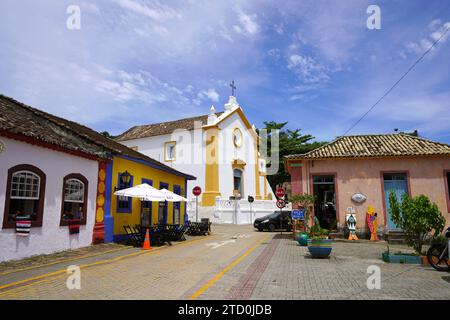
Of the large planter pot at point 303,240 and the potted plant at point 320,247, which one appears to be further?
the large planter pot at point 303,240

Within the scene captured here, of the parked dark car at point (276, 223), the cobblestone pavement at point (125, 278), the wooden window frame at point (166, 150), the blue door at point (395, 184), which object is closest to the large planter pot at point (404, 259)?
the cobblestone pavement at point (125, 278)

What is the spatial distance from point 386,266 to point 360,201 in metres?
6.97

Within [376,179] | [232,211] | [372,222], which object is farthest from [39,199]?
[232,211]

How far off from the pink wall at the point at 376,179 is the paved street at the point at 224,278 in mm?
5084

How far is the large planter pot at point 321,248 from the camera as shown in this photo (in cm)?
1005

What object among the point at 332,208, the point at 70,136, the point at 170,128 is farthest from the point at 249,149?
the point at 70,136

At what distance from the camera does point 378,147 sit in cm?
1664

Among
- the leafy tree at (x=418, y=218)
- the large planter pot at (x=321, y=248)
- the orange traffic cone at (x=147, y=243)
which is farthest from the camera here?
the orange traffic cone at (x=147, y=243)

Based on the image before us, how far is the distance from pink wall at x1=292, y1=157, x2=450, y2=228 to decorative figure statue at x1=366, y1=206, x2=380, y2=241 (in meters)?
0.33

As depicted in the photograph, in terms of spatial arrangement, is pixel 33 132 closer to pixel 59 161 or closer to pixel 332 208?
pixel 59 161

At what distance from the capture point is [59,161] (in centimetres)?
1077

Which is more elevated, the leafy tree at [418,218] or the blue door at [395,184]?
the blue door at [395,184]

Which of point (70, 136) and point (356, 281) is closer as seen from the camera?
point (356, 281)

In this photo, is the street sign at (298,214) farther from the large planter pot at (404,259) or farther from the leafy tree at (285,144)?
the leafy tree at (285,144)
